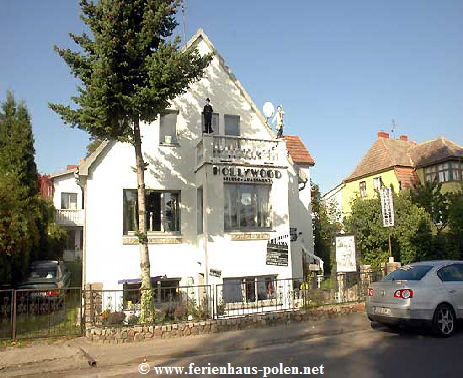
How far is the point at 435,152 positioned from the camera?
32.7m

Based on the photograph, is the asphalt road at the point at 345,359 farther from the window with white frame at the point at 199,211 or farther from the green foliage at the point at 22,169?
the green foliage at the point at 22,169

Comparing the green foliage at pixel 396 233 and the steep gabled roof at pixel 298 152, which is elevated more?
the steep gabled roof at pixel 298 152

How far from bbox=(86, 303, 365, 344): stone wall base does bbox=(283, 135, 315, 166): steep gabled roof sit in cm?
1191

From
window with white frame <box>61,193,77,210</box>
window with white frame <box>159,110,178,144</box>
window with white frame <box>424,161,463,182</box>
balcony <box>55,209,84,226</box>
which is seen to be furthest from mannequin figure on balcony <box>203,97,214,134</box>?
window with white frame <box>61,193,77,210</box>

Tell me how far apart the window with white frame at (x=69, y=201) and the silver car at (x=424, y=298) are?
106 ft

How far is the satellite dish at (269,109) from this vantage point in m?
17.8

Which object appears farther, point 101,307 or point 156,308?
point 156,308

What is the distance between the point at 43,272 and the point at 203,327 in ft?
31.1

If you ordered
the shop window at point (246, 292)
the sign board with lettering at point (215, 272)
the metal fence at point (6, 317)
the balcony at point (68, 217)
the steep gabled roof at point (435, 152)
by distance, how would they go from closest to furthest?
the metal fence at point (6, 317), the sign board with lettering at point (215, 272), the shop window at point (246, 292), the steep gabled roof at point (435, 152), the balcony at point (68, 217)

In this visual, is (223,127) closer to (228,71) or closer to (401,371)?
(228,71)

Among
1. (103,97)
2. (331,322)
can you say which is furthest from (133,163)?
(331,322)

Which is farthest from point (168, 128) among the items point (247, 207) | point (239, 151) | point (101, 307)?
point (101, 307)

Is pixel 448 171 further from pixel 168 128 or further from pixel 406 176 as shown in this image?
pixel 168 128

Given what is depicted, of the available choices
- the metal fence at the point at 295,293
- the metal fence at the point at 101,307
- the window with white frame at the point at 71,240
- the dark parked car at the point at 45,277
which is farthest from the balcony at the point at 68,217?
the metal fence at the point at 295,293
